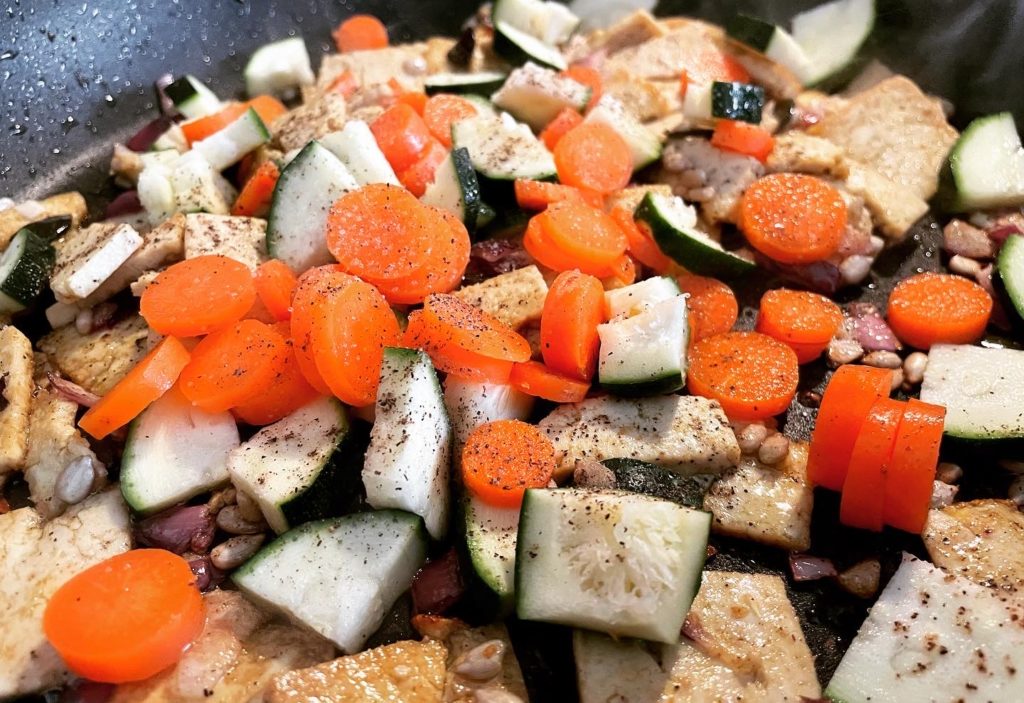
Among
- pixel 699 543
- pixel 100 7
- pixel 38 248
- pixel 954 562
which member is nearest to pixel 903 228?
pixel 954 562

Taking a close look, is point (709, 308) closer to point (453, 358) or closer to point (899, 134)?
point (453, 358)

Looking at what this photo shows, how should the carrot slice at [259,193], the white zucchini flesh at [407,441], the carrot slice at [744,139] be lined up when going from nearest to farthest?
the white zucchini flesh at [407,441] → the carrot slice at [259,193] → the carrot slice at [744,139]

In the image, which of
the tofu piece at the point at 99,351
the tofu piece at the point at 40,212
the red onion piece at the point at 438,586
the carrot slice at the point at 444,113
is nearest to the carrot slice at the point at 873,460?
the red onion piece at the point at 438,586

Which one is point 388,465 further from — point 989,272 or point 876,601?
point 989,272

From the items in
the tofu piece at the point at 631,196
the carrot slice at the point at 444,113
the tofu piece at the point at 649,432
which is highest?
the carrot slice at the point at 444,113

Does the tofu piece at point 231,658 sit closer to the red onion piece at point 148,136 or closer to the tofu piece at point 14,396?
the tofu piece at point 14,396

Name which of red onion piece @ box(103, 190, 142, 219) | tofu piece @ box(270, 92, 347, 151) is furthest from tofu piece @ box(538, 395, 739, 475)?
red onion piece @ box(103, 190, 142, 219)
